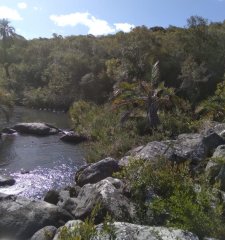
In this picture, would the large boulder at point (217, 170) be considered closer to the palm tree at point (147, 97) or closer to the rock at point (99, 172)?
the rock at point (99, 172)

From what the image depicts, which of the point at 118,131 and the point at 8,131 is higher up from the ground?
the point at 118,131

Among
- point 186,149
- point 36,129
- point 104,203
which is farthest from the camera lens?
point 36,129

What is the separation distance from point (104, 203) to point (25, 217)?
247cm

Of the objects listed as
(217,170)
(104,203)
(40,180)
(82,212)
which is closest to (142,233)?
(104,203)

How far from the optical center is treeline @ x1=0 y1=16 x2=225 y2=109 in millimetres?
34219

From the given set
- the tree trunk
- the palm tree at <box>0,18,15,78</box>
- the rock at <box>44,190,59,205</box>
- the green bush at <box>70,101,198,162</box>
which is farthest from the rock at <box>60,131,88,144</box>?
the palm tree at <box>0,18,15,78</box>

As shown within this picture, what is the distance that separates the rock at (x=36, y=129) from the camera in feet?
106

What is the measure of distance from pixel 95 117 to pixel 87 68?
1910 cm

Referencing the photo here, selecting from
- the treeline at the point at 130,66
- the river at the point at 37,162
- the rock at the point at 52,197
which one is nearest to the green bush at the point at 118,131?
the river at the point at 37,162

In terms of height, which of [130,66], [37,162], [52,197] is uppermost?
[130,66]

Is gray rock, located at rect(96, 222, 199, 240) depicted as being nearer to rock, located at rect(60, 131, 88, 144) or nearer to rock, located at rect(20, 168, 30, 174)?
rock, located at rect(20, 168, 30, 174)

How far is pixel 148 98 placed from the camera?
1048 inches

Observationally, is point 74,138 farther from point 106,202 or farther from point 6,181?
point 106,202

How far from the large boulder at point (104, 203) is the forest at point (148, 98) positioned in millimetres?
415
